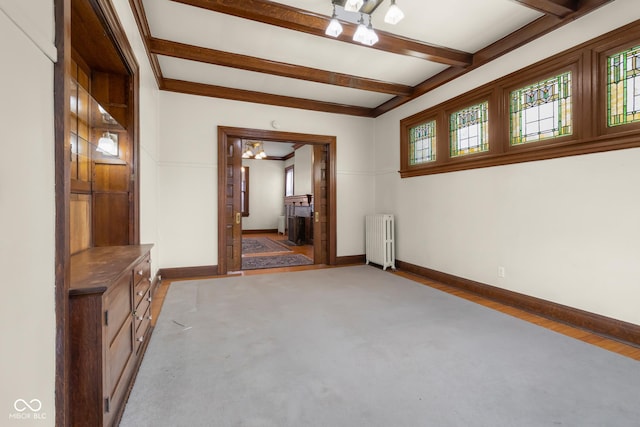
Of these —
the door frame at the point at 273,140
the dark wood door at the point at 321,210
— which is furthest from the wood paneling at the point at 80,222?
the dark wood door at the point at 321,210

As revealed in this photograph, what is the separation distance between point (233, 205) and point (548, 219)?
425cm

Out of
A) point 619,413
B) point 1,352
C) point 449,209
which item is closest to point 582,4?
point 449,209

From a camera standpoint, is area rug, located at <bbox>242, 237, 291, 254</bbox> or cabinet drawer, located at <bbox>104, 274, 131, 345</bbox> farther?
area rug, located at <bbox>242, 237, 291, 254</bbox>

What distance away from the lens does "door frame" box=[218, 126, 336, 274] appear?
4.87m

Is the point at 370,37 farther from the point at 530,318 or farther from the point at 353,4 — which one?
the point at 530,318

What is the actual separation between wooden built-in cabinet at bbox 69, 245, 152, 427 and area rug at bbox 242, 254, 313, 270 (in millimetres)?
3467

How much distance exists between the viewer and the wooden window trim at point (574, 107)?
101 inches

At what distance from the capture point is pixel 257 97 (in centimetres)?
503

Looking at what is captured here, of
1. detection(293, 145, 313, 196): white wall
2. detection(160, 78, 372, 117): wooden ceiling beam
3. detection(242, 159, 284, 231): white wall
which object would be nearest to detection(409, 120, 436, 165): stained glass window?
detection(160, 78, 372, 117): wooden ceiling beam

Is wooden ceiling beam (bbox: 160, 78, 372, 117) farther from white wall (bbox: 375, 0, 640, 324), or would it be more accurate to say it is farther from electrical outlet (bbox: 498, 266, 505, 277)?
electrical outlet (bbox: 498, 266, 505, 277)

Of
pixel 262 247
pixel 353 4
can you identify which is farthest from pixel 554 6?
pixel 262 247

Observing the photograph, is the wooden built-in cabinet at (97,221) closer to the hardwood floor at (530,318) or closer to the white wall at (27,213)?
the white wall at (27,213)

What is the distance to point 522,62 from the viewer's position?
10.9 feet

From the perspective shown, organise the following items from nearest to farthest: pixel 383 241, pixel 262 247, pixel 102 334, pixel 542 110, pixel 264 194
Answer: pixel 102 334, pixel 542 110, pixel 383 241, pixel 262 247, pixel 264 194
